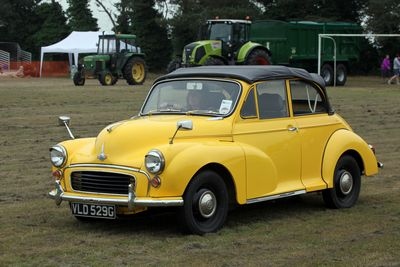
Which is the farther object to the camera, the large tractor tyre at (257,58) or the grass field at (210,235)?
the large tractor tyre at (257,58)

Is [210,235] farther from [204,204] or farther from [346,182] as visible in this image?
[346,182]

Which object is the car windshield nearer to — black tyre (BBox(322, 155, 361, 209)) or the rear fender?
the rear fender

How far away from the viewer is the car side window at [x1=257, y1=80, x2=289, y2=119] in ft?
25.0

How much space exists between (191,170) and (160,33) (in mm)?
57250

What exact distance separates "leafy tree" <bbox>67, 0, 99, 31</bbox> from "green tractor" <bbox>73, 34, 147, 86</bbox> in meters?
36.0

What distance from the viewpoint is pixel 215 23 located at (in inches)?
1282

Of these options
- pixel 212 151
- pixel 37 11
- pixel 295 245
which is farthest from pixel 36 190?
pixel 37 11

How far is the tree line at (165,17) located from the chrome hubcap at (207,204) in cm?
4325

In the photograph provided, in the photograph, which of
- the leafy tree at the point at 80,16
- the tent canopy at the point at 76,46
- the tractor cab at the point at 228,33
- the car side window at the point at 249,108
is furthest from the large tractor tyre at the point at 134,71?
the leafy tree at the point at 80,16

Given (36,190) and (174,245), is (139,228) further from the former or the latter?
(36,190)

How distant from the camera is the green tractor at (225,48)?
102ft

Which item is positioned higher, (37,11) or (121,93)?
(37,11)

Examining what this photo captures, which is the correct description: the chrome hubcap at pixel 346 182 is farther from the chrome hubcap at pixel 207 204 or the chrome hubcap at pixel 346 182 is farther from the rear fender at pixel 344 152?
the chrome hubcap at pixel 207 204

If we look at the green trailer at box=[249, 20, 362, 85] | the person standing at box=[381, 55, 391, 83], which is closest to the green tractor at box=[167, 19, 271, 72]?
the green trailer at box=[249, 20, 362, 85]
